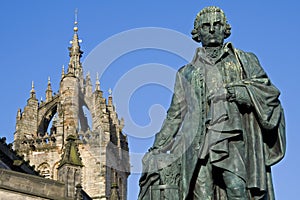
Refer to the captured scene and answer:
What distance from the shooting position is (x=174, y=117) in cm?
774

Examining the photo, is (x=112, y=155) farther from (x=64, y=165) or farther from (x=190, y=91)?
(x=190, y=91)

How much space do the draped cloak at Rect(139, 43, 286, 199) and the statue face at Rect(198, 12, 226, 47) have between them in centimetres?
11

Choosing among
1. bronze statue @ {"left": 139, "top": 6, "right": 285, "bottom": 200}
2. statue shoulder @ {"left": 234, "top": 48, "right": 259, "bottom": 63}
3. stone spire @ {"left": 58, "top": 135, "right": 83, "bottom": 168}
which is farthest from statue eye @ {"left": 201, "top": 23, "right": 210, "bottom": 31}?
stone spire @ {"left": 58, "top": 135, "right": 83, "bottom": 168}

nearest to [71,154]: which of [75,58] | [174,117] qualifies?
[75,58]

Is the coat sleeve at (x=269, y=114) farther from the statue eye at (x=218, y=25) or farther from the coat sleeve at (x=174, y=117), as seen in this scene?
the coat sleeve at (x=174, y=117)

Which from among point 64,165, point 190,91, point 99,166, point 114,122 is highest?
point 114,122

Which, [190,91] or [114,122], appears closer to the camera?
Result: [190,91]

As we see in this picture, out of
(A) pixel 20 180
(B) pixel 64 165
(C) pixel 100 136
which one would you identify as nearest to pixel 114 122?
(C) pixel 100 136

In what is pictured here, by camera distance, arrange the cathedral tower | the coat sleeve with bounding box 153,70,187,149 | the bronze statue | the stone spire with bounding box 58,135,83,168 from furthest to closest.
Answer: the cathedral tower → the stone spire with bounding box 58,135,83,168 → the coat sleeve with bounding box 153,70,187,149 → the bronze statue

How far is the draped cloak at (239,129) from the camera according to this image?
23.2ft

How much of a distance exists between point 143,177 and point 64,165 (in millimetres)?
41459

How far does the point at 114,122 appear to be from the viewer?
3189 inches

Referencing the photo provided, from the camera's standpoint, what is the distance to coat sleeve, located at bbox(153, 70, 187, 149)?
764 cm

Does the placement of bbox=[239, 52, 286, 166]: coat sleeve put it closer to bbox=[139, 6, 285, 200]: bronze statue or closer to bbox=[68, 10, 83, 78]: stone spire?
bbox=[139, 6, 285, 200]: bronze statue
